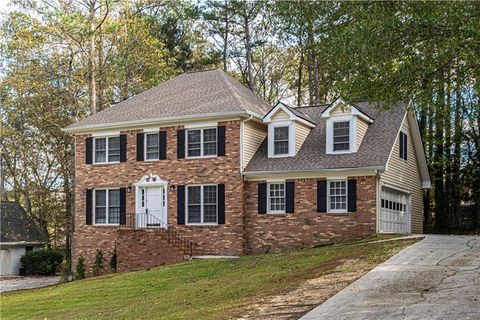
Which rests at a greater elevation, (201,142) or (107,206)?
(201,142)

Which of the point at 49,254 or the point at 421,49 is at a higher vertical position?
the point at 421,49

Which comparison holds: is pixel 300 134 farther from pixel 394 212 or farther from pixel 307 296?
pixel 307 296

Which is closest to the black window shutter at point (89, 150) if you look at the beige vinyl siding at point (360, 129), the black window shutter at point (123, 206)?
the black window shutter at point (123, 206)

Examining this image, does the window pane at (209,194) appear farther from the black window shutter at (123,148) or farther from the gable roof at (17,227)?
the gable roof at (17,227)

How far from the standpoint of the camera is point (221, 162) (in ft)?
74.5

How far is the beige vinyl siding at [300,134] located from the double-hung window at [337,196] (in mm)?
2380

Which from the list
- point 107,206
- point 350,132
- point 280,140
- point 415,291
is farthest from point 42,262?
point 415,291

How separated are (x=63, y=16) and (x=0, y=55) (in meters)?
6.84

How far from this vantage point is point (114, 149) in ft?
81.6

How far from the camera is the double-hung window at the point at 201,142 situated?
22938 millimetres

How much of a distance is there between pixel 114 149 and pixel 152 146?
1881 millimetres

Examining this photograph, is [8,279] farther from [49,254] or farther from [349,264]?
[349,264]

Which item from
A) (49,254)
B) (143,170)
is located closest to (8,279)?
(49,254)

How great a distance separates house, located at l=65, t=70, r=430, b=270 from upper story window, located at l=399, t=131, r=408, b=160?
4 centimetres
